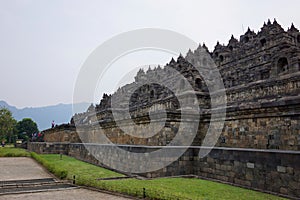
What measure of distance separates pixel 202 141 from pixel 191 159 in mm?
1351

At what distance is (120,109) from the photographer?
31188 mm

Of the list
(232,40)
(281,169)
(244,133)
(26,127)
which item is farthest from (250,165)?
(26,127)

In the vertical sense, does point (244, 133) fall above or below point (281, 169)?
above

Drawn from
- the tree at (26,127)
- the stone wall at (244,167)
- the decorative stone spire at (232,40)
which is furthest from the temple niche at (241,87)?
the tree at (26,127)

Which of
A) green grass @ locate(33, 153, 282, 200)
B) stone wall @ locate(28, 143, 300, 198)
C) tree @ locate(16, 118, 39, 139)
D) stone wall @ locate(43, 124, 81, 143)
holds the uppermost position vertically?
tree @ locate(16, 118, 39, 139)

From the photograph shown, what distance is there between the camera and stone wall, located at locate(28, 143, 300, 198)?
7236 mm

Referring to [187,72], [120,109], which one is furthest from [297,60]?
[120,109]

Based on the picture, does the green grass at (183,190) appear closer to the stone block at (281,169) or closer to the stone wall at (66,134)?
the stone block at (281,169)

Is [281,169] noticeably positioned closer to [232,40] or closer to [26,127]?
[232,40]

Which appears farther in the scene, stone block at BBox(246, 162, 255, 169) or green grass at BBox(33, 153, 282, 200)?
stone block at BBox(246, 162, 255, 169)

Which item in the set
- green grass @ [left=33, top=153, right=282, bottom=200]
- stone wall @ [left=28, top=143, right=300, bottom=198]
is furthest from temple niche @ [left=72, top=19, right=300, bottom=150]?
green grass @ [left=33, top=153, right=282, bottom=200]

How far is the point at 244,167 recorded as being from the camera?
28.2 feet

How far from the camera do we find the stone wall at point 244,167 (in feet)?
23.7

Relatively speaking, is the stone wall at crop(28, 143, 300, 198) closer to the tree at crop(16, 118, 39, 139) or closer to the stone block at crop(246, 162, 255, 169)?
the stone block at crop(246, 162, 255, 169)
